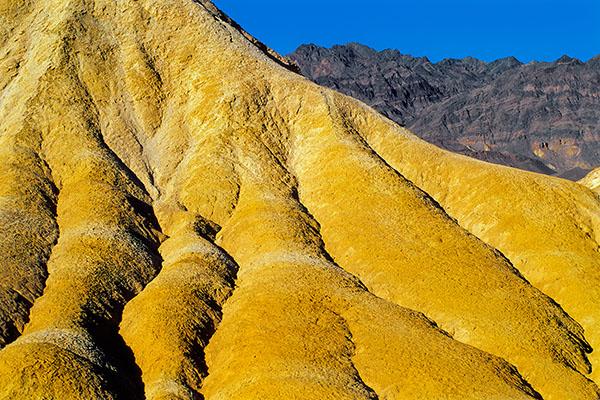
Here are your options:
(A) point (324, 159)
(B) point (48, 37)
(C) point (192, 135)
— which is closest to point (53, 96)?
(B) point (48, 37)

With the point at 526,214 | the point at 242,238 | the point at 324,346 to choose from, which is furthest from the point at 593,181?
the point at 324,346

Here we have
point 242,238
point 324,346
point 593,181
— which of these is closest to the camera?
point 324,346

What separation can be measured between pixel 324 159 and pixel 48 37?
36512 mm

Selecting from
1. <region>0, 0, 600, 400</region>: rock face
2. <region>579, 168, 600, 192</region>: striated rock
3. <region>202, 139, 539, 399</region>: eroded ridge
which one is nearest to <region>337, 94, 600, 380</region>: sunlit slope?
<region>0, 0, 600, 400</region>: rock face

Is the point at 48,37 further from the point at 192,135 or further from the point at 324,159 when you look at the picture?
the point at 324,159

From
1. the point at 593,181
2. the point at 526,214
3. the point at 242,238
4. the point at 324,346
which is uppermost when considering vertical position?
the point at 593,181

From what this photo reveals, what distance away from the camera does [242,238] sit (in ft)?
195

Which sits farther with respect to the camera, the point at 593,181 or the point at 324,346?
the point at 593,181

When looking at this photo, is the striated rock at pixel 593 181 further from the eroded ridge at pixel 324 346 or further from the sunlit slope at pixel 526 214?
the eroded ridge at pixel 324 346

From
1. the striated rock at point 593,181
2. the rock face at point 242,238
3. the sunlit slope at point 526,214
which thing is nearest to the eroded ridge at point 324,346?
the rock face at point 242,238

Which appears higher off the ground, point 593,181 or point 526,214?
point 593,181

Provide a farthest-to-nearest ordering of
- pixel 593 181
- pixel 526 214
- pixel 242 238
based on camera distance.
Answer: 1. pixel 593 181
2. pixel 526 214
3. pixel 242 238

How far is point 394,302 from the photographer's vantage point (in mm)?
51469

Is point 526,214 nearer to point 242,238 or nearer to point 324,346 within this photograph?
point 242,238
